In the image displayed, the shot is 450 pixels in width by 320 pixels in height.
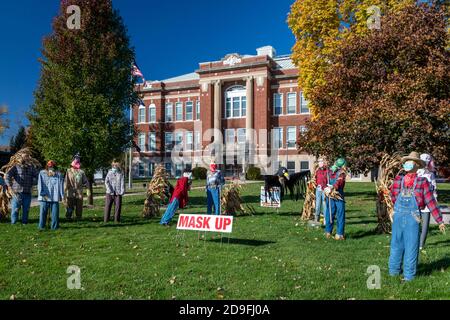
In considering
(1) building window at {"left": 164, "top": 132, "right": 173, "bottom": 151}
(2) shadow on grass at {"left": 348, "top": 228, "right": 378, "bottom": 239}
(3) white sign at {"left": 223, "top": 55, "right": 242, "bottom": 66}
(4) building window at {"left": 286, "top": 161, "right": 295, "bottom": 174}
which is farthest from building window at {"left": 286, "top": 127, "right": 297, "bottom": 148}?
(2) shadow on grass at {"left": 348, "top": 228, "right": 378, "bottom": 239}

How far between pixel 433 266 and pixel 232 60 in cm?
4271

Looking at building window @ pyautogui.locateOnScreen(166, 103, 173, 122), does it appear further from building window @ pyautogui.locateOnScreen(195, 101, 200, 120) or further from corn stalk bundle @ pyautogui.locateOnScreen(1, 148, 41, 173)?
corn stalk bundle @ pyautogui.locateOnScreen(1, 148, 41, 173)

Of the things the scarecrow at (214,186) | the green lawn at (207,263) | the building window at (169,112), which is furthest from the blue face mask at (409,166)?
the building window at (169,112)

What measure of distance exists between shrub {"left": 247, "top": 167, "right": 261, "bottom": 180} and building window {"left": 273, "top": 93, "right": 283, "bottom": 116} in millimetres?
8588

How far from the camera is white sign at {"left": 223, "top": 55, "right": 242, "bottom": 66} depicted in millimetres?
47250

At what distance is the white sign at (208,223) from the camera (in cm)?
804

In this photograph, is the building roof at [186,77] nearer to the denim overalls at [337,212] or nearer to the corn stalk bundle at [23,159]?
the corn stalk bundle at [23,159]

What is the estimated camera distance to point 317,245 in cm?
906

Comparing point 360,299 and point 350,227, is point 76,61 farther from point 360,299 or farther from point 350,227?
point 360,299

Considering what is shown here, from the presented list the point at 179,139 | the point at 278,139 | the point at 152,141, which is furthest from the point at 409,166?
the point at 152,141

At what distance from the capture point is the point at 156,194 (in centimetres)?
1405

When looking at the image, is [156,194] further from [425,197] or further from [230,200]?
[425,197]

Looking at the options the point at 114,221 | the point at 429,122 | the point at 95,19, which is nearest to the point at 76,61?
the point at 95,19

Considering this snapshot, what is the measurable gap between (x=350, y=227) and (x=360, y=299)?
6.28 m
